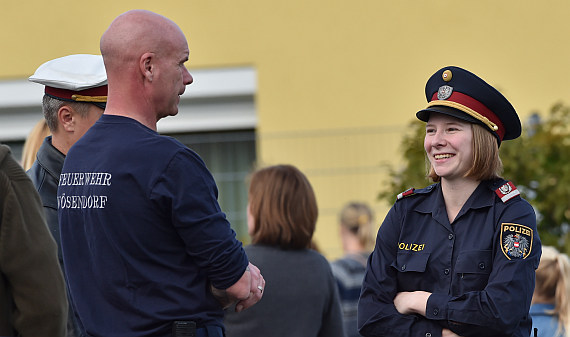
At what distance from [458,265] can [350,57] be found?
24.1ft

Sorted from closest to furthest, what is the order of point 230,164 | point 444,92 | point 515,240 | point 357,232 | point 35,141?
point 515,240, point 444,92, point 35,141, point 357,232, point 230,164

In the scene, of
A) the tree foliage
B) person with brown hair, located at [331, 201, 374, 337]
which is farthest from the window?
the tree foliage

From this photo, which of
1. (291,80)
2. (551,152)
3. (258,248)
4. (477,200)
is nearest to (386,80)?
(291,80)

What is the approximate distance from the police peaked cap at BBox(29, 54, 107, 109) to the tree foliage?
3271 mm

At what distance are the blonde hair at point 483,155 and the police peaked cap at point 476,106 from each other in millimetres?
25

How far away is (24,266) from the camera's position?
254cm

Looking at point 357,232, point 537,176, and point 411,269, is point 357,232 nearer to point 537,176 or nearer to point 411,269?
point 537,176

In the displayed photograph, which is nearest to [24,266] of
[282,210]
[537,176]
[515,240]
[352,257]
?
[515,240]

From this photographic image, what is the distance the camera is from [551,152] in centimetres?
673

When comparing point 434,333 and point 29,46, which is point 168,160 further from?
point 29,46

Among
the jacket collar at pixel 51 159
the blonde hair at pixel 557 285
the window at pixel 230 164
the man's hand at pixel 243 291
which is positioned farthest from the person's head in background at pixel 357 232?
the man's hand at pixel 243 291

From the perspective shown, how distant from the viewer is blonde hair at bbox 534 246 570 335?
436cm

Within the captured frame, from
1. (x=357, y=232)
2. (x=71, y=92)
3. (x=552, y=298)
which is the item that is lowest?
(x=357, y=232)

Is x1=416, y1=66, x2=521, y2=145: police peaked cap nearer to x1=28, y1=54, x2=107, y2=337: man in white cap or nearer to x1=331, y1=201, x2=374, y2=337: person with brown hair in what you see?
x1=28, y1=54, x2=107, y2=337: man in white cap
